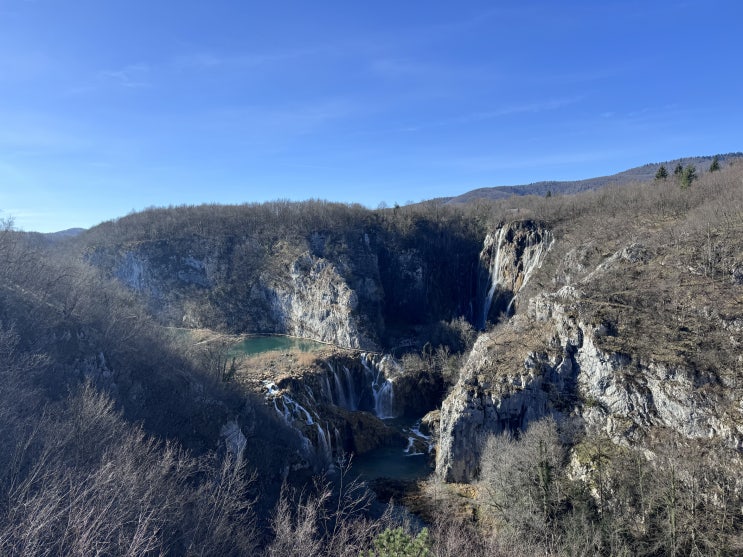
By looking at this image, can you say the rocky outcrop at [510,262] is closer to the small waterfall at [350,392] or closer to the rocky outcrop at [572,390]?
the small waterfall at [350,392]

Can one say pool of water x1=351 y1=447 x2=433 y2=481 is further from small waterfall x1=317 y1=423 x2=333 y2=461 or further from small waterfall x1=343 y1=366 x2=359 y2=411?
small waterfall x1=343 y1=366 x2=359 y2=411

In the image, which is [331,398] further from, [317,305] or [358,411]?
[317,305]

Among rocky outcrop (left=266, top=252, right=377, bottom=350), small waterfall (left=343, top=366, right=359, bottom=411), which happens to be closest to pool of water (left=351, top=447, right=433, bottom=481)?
small waterfall (left=343, top=366, right=359, bottom=411)

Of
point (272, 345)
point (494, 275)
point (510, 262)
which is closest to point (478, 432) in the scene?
point (510, 262)

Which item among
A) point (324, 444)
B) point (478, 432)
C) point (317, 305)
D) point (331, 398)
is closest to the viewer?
point (478, 432)

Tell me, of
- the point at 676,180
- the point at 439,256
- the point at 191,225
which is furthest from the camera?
the point at 191,225

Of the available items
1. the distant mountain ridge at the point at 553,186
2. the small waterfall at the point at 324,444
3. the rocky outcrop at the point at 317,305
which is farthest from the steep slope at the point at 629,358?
the distant mountain ridge at the point at 553,186

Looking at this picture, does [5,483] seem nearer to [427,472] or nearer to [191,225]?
[427,472]

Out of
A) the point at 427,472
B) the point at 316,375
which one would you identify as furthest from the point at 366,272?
the point at 427,472
